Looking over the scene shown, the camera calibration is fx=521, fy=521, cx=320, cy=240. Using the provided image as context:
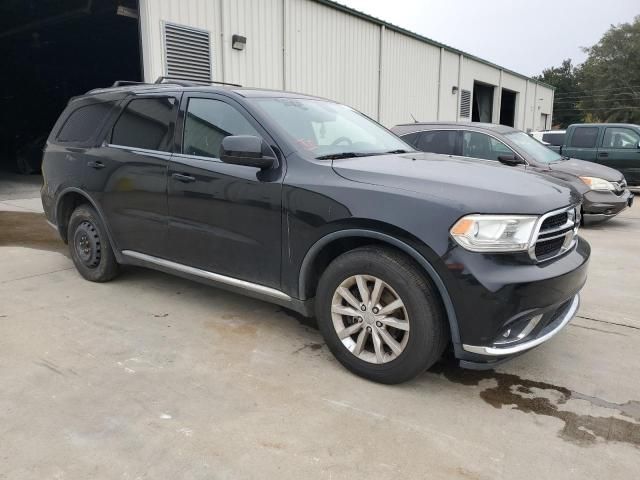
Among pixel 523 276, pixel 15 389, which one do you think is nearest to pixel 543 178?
pixel 523 276

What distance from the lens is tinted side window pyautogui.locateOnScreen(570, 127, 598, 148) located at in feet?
37.0

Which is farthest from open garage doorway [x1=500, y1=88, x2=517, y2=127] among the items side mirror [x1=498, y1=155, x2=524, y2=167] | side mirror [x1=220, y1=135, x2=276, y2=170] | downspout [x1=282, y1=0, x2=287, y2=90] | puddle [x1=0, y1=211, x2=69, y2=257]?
side mirror [x1=220, y1=135, x2=276, y2=170]

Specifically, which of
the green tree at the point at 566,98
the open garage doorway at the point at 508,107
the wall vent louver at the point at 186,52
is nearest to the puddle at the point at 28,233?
the wall vent louver at the point at 186,52

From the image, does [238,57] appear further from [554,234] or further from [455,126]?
[554,234]

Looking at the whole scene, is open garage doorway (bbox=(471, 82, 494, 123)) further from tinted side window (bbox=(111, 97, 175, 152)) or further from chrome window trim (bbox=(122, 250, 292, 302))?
chrome window trim (bbox=(122, 250, 292, 302))

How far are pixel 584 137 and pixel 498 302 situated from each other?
10.3 meters

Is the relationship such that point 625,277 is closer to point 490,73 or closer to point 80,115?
point 80,115

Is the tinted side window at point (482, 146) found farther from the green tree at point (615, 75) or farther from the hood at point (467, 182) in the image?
the green tree at point (615, 75)

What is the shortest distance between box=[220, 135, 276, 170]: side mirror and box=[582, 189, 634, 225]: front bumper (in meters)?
6.13

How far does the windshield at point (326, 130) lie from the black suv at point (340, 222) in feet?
0.06

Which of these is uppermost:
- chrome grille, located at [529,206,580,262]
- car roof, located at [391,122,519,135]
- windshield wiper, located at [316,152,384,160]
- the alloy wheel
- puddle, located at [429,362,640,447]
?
car roof, located at [391,122,519,135]

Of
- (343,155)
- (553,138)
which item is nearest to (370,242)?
(343,155)

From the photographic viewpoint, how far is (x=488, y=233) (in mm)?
2717

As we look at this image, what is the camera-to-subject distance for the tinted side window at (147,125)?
161 inches
